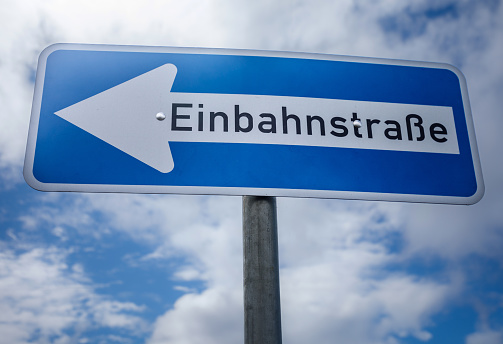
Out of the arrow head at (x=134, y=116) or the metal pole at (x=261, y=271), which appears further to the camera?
the arrow head at (x=134, y=116)

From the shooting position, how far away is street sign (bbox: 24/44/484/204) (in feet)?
3.97

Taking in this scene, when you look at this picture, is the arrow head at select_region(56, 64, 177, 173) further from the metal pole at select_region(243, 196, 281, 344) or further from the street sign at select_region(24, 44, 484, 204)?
the metal pole at select_region(243, 196, 281, 344)

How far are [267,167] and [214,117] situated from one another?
245 millimetres

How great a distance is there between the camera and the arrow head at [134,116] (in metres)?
1.23

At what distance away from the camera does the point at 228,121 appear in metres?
1.29

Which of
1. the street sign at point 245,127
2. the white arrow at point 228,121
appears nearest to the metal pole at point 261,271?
the street sign at point 245,127

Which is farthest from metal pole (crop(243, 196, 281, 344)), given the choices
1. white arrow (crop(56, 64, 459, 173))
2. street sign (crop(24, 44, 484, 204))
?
white arrow (crop(56, 64, 459, 173))

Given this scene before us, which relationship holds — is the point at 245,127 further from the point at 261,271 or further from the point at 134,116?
the point at 261,271

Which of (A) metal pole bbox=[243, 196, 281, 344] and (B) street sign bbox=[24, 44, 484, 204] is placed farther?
(B) street sign bbox=[24, 44, 484, 204]

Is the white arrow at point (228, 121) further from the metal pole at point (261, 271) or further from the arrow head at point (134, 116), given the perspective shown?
the metal pole at point (261, 271)

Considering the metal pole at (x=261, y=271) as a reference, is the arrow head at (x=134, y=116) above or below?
above

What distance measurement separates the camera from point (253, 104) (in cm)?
132

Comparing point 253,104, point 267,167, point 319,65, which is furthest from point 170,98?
point 319,65

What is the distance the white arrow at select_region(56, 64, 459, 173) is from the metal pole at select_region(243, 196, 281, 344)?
0.24 meters
